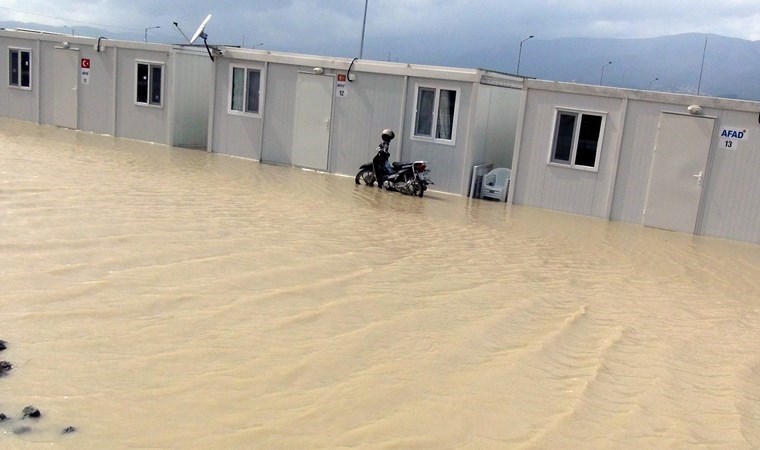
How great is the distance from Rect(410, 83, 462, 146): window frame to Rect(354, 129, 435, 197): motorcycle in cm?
67

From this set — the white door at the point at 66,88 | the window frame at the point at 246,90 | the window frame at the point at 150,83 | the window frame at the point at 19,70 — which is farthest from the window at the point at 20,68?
the window frame at the point at 246,90

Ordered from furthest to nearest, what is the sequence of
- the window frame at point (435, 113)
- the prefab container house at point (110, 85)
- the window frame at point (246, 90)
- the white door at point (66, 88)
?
the white door at point (66, 88) < the prefab container house at point (110, 85) < the window frame at point (246, 90) < the window frame at point (435, 113)

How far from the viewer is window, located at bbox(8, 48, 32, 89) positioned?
2150 centimetres

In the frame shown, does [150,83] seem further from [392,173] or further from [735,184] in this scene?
[735,184]

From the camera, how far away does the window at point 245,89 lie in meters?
17.8

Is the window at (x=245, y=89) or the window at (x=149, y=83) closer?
the window at (x=245, y=89)

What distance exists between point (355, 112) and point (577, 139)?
5.05 m

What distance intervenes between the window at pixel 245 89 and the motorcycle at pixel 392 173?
4.14 metres

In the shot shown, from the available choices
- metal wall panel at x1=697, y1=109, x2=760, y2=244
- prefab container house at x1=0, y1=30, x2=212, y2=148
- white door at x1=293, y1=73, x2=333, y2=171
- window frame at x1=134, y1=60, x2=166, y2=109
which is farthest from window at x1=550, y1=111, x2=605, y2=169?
window frame at x1=134, y1=60, x2=166, y2=109

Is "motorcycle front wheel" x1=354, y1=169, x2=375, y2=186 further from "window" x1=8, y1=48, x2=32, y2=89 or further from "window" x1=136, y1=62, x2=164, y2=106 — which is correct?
"window" x1=8, y1=48, x2=32, y2=89

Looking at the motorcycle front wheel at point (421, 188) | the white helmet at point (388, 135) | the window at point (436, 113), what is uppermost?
the window at point (436, 113)

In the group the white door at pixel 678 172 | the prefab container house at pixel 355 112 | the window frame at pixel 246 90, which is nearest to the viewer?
the white door at pixel 678 172

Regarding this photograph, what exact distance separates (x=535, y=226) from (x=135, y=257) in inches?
284

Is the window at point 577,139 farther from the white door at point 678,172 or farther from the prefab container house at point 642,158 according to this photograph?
the white door at point 678,172
